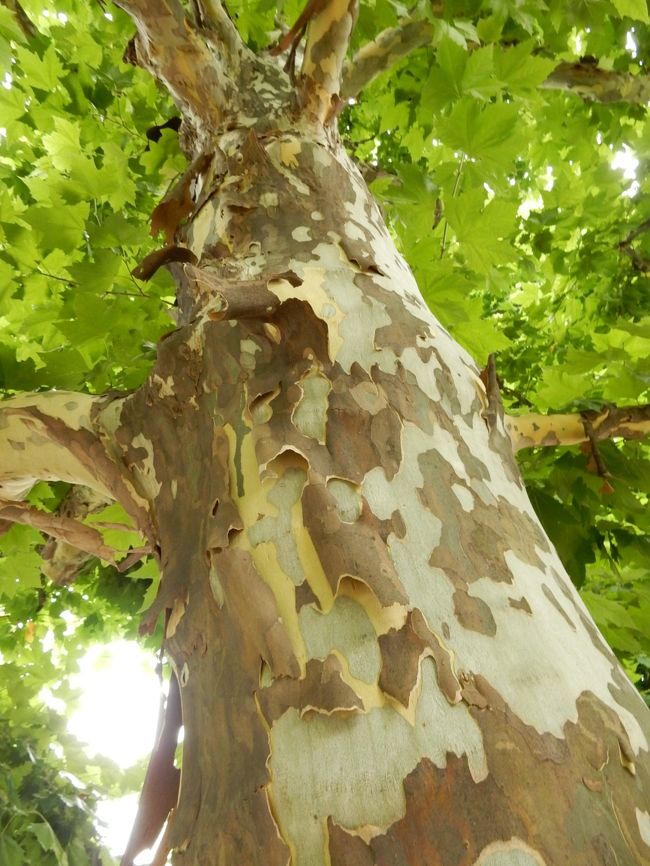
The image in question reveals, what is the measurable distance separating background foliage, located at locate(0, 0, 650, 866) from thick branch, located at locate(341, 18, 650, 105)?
0.07m

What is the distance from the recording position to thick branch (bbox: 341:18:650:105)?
2.29 m

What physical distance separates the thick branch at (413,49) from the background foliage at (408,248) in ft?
0.25

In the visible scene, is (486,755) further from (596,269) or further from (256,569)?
(596,269)

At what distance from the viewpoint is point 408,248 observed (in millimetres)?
2125

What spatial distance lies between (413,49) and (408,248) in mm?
848

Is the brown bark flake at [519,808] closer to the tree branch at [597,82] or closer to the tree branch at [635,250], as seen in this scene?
the tree branch at [597,82]

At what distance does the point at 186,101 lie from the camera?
6.10ft

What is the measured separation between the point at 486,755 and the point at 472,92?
176 cm

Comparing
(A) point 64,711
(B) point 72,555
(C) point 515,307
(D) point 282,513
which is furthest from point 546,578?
(C) point 515,307

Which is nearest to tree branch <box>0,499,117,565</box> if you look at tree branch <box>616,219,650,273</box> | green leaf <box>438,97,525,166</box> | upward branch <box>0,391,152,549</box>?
upward branch <box>0,391,152,549</box>

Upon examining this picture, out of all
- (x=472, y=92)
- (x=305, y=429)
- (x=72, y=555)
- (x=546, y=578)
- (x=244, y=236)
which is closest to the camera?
(x=546, y=578)

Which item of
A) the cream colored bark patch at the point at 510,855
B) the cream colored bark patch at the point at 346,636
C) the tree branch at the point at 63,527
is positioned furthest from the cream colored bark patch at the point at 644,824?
the tree branch at the point at 63,527

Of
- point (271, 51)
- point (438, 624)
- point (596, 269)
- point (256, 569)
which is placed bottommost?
point (438, 624)

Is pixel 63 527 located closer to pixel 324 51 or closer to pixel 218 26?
pixel 324 51
